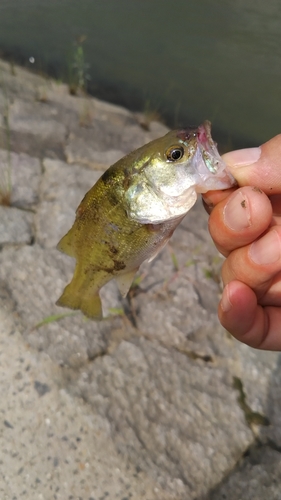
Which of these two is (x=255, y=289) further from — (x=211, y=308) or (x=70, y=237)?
(x=211, y=308)

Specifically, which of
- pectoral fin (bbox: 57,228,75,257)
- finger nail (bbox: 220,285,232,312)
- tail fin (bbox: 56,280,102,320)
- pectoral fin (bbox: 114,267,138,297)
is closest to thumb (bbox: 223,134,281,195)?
finger nail (bbox: 220,285,232,312)

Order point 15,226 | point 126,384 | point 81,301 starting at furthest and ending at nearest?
point 15,226
point 126,384
point 81,301

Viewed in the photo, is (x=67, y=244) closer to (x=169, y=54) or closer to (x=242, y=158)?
(x=242, y=158)

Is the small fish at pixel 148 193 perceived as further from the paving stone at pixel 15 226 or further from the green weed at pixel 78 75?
the green weed at pixel 78 75

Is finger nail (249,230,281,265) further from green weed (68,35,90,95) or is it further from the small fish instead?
green weed (68,35,90,95)

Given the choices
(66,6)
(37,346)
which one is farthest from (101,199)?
(66,6)

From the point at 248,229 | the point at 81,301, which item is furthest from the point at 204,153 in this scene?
the point at 81,301
